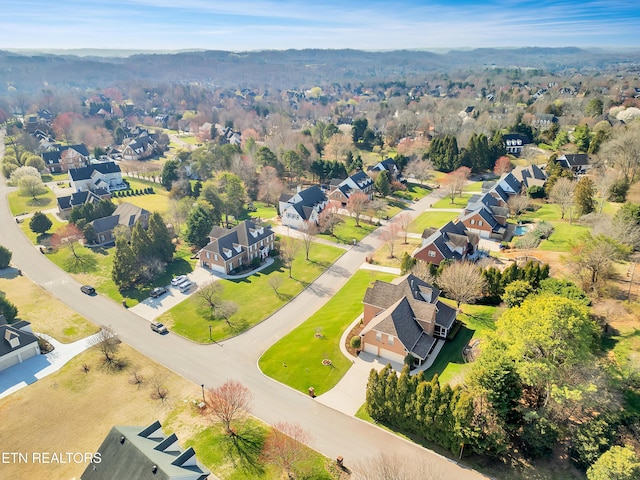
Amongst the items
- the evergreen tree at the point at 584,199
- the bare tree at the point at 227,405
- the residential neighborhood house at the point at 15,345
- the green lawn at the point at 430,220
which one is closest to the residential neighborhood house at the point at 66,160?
the residential neighborhood house at the point at 15,345

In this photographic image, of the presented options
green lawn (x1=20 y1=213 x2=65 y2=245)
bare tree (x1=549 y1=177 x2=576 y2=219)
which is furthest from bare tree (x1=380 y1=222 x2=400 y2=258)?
green lawn (x1=20 y1=213 x2=65 y2=245)

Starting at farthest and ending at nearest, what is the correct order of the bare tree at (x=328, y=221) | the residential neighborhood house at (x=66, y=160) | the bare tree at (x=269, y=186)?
the residential neighborhood house at (x=66, y=160), the bare tree at (x=269, y=186), the bare tree at (x=328, y=221)

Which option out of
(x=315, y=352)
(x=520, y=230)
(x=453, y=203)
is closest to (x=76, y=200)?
(x=315, y=352)

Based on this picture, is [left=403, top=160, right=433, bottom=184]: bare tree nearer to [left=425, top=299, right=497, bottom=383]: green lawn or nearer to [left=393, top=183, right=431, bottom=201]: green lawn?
[left=393, top=183, right=431, bottom=201]: green lawn

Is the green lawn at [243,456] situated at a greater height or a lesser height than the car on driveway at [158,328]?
greater

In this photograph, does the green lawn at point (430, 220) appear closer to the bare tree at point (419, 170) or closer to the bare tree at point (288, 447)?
the bare tree at point (419, 170)

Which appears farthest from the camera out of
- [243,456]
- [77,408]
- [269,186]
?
[269,186]

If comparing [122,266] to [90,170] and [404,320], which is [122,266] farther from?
[90,170]
